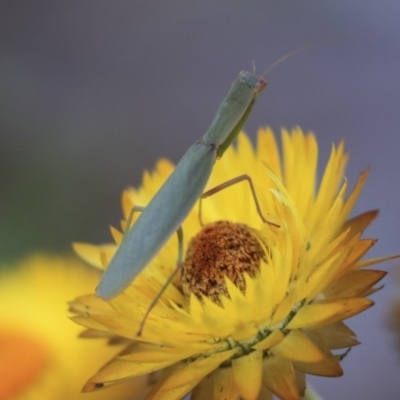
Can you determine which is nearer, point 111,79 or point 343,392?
point 343,392

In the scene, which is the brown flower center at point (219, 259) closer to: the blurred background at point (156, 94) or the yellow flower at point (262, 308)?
the yellow flower at point (262, 308)

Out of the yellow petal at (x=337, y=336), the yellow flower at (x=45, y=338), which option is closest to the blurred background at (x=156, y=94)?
the yellow flower at (x=45, y=338)

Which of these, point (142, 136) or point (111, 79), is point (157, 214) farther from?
point (111, 79)

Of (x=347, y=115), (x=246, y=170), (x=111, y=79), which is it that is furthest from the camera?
(x=111, y=79)

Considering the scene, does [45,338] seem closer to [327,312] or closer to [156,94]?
[327,312]

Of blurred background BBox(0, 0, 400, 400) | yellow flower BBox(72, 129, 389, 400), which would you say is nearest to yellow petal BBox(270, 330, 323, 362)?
yellow flower BBox(72, 129, 389, 400)

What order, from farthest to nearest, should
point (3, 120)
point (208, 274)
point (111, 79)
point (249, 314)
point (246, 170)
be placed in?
point (111, 79) → point (3, 120) → point (246, 170) → point (208, 274) → point (249, 314)

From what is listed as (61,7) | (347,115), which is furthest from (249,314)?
(61,7)

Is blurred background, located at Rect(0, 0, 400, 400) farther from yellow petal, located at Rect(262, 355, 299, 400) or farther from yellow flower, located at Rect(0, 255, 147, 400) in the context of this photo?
yellow petal, located at Rect(262, 355, 299, 400)
